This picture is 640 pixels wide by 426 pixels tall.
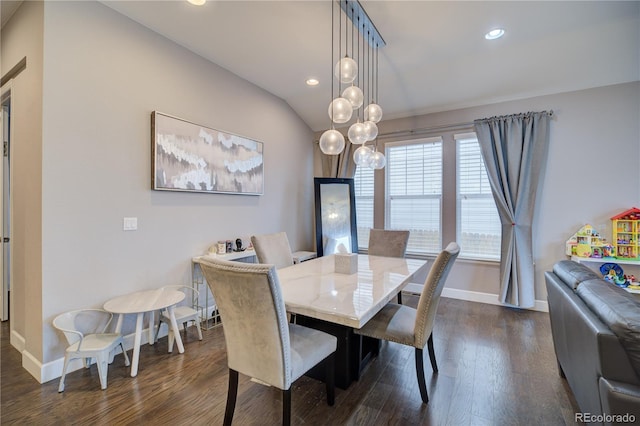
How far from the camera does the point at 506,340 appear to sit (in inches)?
112

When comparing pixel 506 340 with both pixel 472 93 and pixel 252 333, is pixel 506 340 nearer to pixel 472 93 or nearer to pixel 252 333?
pixel 252 333

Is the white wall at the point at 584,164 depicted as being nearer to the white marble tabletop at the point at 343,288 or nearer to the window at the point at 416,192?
the window at the point at 416,192

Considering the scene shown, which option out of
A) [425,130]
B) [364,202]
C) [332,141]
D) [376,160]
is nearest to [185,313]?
[332,141]

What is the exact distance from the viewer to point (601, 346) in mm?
1205

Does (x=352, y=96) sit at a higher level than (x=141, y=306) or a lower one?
higher

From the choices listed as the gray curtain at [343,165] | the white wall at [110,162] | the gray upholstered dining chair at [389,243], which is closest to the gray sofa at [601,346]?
the gray upholstered dining chair at [389,243]

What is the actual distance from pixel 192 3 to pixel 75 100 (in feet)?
4.12

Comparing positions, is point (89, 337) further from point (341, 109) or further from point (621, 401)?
point (621, 401)

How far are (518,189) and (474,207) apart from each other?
589 mm

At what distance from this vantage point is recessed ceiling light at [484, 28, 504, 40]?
9.07 ft

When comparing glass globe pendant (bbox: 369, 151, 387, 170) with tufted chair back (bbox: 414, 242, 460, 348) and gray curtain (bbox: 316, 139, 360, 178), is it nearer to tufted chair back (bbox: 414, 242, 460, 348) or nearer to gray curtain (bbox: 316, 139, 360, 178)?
tufted chair back (bbox: 414, 242, 460, 348)

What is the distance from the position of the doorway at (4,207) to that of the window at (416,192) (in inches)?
182

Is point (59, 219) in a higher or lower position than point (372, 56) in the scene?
lower

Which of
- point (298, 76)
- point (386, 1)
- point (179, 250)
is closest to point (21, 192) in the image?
point (179, 250)
